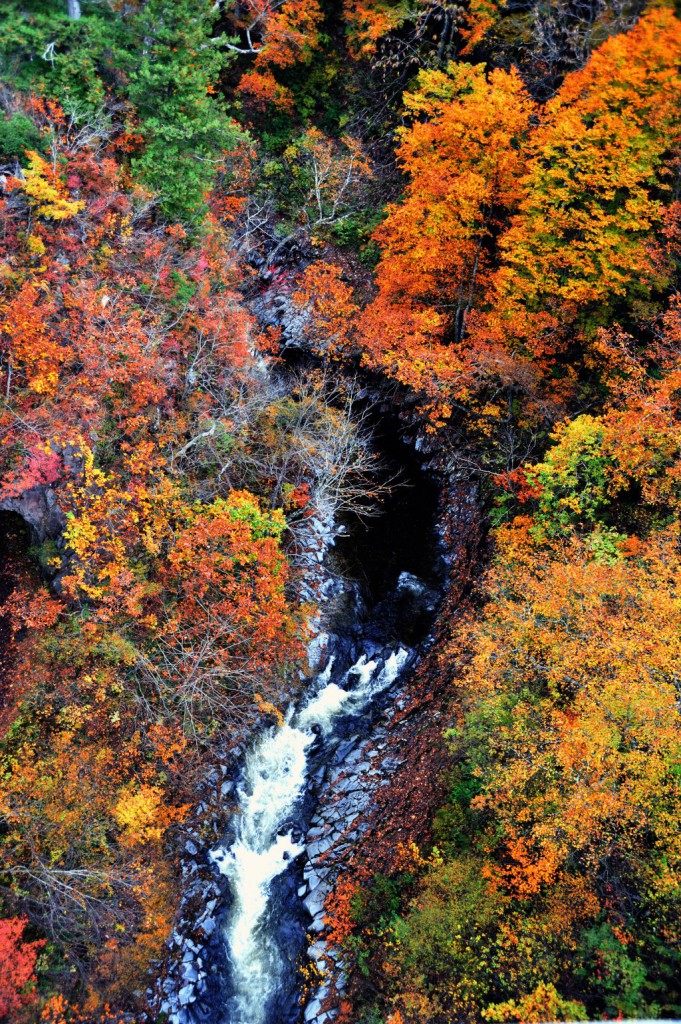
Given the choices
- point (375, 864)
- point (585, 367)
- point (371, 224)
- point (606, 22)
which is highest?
point (606, 22)

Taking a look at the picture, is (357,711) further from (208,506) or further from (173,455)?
(173,455)

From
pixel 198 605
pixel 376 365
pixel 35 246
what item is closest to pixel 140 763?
pixel 198 605

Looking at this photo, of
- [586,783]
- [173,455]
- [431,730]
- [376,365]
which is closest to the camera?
[586,783]

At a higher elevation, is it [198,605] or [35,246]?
[35,246]

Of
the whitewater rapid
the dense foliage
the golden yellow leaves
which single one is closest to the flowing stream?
the whitewater rapid

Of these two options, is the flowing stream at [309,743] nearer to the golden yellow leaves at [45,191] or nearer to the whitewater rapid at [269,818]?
the whitewater rapid at [269,818]

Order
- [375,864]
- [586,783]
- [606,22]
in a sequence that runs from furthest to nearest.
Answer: [606,22] → [375,864] → [586,783]

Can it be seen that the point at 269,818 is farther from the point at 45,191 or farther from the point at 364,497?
the point at 45,191
